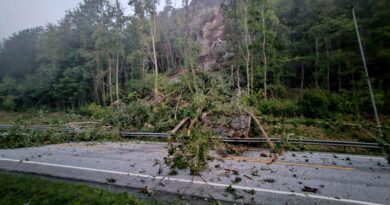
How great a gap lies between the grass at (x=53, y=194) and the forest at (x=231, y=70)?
321 centimetres

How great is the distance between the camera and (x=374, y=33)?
21.0 meters

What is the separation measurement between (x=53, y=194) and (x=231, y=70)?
21.3m

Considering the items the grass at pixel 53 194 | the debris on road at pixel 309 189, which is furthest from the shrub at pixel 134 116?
the debris on road at pixel 309 189

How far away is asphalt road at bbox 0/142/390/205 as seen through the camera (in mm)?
5129

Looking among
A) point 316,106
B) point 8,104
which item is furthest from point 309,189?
point 8,104

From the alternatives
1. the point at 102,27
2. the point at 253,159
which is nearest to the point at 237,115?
the point at 253,159

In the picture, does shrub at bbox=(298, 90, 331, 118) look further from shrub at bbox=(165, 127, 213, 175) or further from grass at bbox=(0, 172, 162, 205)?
grass at bbox=(0, 172, 162, 205)

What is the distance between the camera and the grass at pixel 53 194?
479cm

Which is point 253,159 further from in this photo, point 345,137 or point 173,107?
point 345,137

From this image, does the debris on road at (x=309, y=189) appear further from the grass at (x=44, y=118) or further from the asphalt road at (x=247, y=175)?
the grass at (x=44, y=118)

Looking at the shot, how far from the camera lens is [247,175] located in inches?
254

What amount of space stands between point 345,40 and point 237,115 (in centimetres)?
1998

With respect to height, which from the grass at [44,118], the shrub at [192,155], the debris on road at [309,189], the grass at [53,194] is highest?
the grass at [44,118]

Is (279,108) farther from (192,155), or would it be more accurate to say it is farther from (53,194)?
(53,194)
